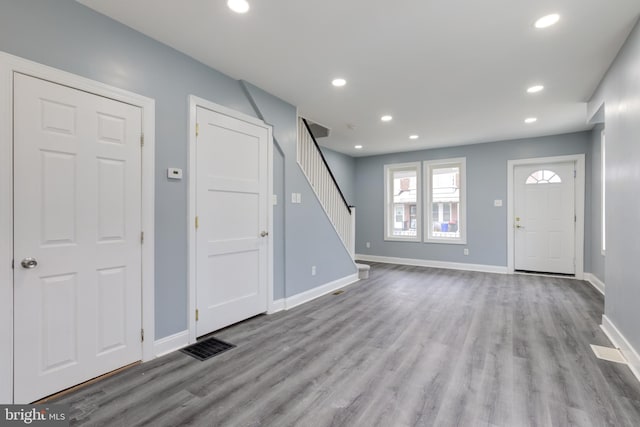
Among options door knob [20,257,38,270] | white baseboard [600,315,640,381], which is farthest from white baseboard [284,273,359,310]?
white baseboard [600,315,640,381]

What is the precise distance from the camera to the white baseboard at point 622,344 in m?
2.28

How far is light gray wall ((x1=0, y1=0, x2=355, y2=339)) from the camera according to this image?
1.93 meters

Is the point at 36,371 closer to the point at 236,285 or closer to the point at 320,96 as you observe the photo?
the point at 236,285

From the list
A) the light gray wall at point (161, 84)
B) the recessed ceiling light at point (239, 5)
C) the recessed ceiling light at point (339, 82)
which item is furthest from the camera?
the recessed ceiling light at point (339, 82)

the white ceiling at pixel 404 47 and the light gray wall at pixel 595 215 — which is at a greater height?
the white ceiling at pixel 404 47

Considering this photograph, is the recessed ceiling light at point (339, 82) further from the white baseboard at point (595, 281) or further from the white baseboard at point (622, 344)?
the white baseboard at point (595, 281)

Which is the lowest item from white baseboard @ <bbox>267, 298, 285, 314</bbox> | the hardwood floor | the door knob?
the hardwood floor

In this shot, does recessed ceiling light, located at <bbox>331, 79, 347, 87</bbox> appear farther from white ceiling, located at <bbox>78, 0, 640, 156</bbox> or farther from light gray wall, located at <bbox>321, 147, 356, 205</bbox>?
light gray wall, located at <bbox>321, 147, 356, 205</bbox>

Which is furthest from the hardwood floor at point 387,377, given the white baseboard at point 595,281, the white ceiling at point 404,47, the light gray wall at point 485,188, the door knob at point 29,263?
the white ceiling at point 404,47

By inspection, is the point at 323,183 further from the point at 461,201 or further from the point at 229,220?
the point at 461,201

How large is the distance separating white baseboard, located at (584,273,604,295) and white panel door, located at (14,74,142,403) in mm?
6131

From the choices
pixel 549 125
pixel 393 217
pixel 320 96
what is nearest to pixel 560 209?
pixel 549 125

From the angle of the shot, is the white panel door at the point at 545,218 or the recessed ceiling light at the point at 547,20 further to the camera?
the white panel door at the point at 545,218

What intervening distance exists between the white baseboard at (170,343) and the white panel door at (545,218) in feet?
19.7
